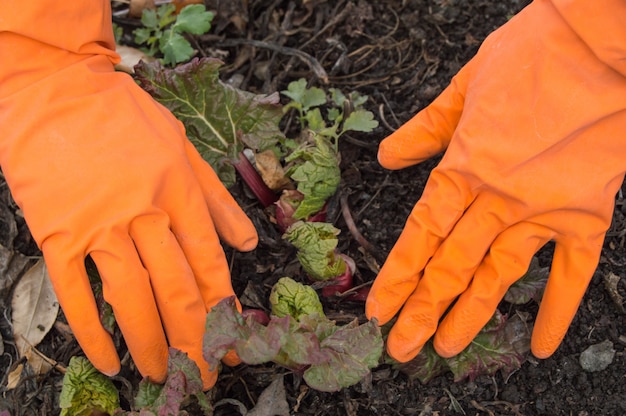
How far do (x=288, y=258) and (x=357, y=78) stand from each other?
870mm

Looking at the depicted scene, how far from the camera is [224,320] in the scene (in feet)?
6.32

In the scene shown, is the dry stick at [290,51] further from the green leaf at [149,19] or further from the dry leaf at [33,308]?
the dry leaf at [33,308]

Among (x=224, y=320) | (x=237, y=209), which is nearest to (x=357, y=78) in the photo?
(x=237, y=209)

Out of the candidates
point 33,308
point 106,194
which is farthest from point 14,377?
point 106,194

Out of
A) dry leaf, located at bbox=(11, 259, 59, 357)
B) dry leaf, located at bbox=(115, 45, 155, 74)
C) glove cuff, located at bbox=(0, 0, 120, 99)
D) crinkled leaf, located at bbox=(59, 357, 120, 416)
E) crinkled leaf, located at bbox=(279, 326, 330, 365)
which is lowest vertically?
dry leaf, located at bbox=(11, 259, 59, 357)

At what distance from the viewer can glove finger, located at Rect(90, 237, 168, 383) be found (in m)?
1.98

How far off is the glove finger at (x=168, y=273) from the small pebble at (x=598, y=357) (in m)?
1.28

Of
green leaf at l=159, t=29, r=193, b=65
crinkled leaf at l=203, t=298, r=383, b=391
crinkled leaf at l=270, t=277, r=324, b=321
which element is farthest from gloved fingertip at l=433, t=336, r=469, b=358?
green leaf at l=159, t=29, r=193, b=65

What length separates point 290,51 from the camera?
3004 millimetres

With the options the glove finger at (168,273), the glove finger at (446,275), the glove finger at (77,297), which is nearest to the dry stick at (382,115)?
the glove finger at (446,275)

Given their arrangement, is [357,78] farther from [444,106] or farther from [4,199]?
[4,199]

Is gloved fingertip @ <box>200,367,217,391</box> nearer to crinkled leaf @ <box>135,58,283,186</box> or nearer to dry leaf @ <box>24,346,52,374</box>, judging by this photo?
dry leaf @ <box>24,346,52,374</box>

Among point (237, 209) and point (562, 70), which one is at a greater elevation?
point (562, 70)

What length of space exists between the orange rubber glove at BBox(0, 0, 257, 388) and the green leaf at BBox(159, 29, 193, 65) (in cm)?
61
